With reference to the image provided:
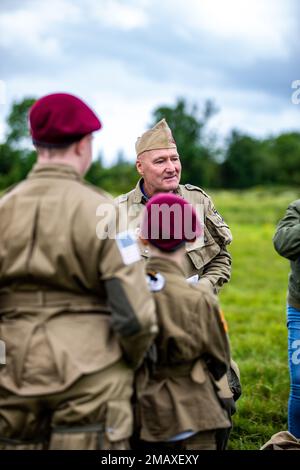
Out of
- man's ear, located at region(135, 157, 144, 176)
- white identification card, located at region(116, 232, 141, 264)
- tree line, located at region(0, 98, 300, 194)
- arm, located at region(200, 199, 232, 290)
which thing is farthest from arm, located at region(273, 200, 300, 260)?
tree line, located at region(0, 98, 300, 194)

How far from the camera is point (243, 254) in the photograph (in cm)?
2292

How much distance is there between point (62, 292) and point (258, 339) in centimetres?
698

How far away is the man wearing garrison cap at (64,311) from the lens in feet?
11.4

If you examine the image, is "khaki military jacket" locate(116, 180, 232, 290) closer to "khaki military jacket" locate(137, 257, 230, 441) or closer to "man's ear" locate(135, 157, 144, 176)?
"man's ear" locate(135, 157, 144, 176)

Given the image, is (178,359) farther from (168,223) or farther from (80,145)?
(80,145)

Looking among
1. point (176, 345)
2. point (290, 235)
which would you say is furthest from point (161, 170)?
point (176, 345)

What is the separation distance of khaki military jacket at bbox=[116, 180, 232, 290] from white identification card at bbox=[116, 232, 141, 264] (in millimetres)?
1835

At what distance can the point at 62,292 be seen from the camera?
11.7 feet

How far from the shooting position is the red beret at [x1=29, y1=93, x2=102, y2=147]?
3568 mm

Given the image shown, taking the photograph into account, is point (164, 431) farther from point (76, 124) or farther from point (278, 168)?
point (278, 168)

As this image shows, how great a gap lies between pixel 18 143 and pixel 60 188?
226 ft

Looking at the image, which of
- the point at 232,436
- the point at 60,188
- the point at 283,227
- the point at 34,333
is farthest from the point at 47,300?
the point at 232,436

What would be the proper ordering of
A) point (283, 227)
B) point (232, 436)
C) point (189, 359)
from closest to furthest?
point (189, 359) → point (283, 227) → point (232, 436)

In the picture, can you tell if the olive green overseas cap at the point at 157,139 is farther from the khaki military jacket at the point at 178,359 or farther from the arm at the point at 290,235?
the khaki military jacket at the point at 178,359
